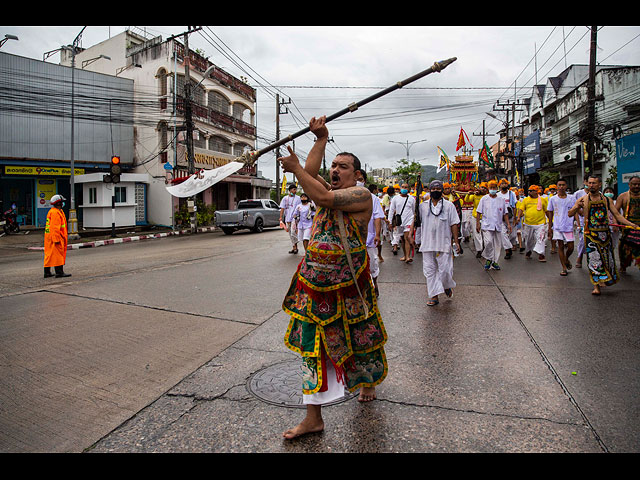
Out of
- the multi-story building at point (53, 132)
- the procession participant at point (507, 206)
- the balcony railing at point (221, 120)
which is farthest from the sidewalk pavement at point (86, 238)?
the procession participant at point (507, 206)

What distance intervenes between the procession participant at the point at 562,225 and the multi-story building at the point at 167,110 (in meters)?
17.9

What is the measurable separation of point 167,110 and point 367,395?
25.8m

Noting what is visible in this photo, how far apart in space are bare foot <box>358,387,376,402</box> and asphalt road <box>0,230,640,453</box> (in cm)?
9

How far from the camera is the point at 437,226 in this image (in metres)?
6.38

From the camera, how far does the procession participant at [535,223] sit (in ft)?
34.4

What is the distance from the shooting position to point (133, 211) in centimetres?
2316

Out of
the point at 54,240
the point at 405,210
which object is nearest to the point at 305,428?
the point at 54,240

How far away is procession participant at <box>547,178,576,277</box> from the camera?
859cm

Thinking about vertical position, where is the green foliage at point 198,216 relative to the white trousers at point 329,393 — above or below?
above

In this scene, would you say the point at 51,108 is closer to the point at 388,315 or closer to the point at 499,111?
the point at 388,315

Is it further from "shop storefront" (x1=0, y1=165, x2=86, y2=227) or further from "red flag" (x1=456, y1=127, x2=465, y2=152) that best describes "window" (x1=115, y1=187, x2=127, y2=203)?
A: "red flag" (x1=456, y1=127, x2=465, y2=152)

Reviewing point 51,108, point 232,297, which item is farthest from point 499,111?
point 232,297

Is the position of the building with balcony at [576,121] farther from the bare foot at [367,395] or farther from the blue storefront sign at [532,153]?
the bare foot at [367,395]

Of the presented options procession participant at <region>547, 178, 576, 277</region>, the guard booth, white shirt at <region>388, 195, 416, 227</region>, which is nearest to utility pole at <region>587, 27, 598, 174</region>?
procession participant at <region>547, 178, 576, 277</region>
